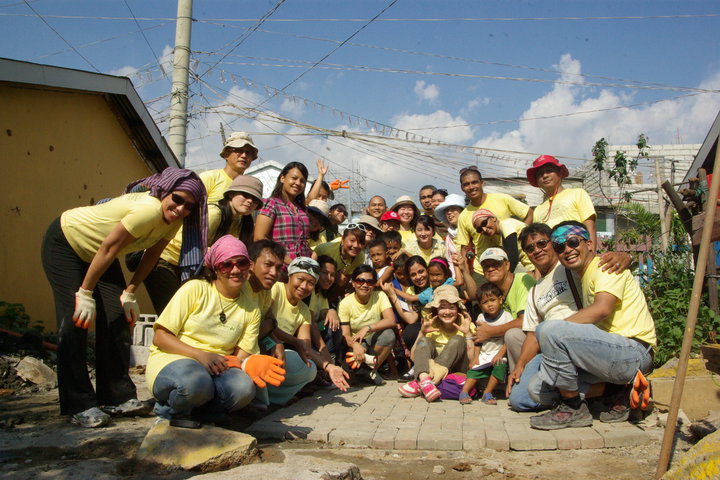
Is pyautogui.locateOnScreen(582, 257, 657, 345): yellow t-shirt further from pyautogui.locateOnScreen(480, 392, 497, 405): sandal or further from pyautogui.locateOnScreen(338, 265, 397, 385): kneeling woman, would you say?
pyautogui.locateOnScreen(338, 265, 397, 385): kneeling woman

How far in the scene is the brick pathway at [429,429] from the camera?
362cm

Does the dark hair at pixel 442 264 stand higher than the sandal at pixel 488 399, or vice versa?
the dark hair at pixel 442 264

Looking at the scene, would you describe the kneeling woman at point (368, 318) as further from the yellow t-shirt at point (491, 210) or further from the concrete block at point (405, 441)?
the concrete block at point (405, 441)

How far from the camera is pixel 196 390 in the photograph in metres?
3.29

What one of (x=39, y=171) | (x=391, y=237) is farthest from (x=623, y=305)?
(x=39, y=171)

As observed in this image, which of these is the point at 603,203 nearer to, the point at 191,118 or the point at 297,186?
the point at 191,118

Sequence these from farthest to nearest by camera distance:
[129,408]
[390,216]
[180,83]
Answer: [180,83] → [390,216] → [129,408]

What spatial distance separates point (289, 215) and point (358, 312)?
4.72ft

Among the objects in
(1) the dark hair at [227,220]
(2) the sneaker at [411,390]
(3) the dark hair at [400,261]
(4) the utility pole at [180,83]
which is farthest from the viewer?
(4) the utility pole at [180,83]

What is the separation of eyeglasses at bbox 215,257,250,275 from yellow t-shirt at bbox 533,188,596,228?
3.09 m

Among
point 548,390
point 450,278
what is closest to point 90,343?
point 450,278

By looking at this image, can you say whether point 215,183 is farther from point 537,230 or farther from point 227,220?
point 537,230

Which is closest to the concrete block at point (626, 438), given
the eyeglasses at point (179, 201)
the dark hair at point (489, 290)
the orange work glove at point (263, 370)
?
the dark hair at point (489, 290)

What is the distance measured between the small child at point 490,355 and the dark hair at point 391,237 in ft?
5.64
